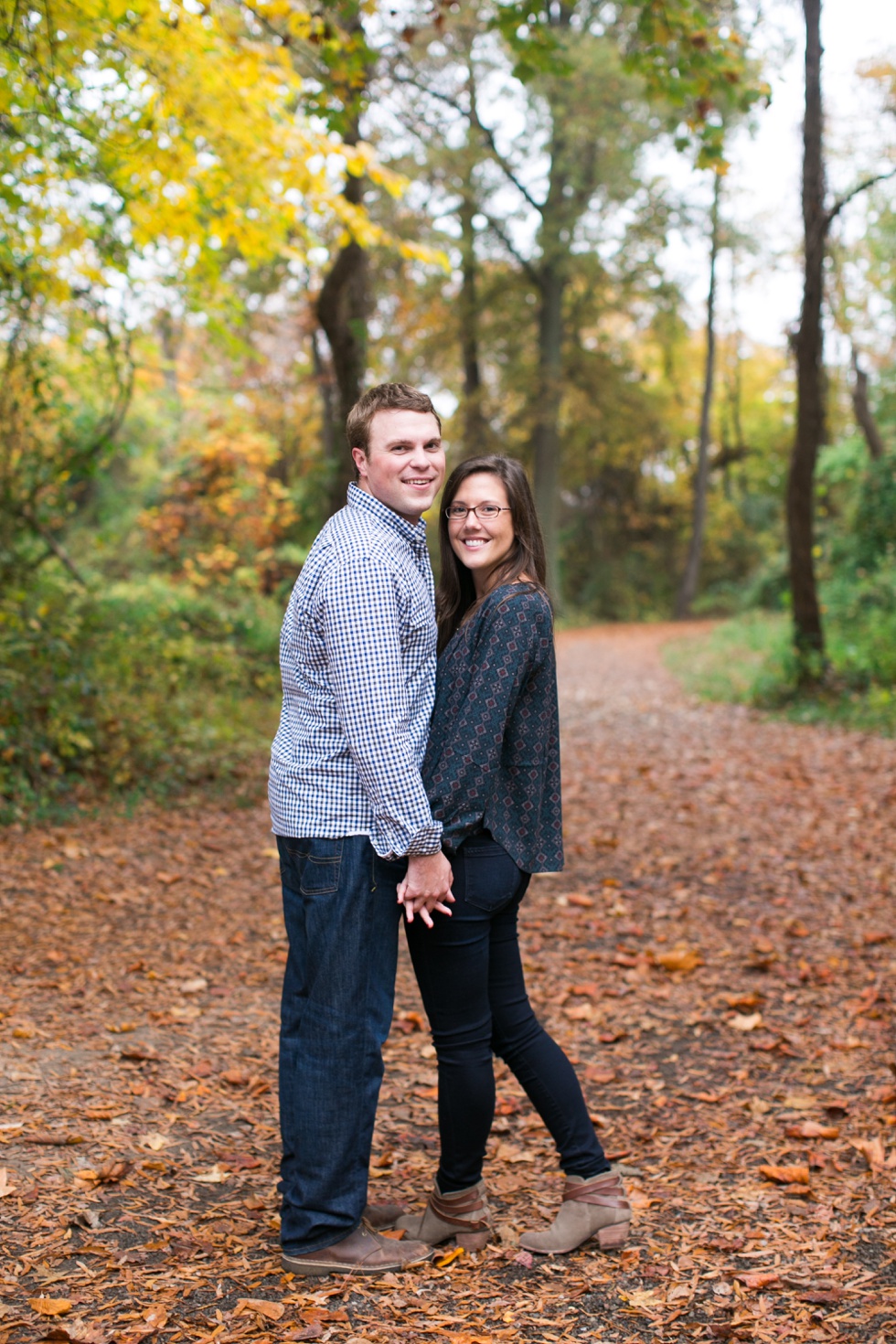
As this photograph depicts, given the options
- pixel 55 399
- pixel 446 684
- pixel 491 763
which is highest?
pixel 55 399

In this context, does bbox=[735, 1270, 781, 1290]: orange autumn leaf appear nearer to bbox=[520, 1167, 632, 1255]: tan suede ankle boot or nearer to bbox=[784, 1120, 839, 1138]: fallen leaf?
bbox=[520, 1167, 632, 1255]: tan suede ankle boot

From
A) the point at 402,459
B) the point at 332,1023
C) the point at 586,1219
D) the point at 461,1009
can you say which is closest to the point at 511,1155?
the point at 586,1219

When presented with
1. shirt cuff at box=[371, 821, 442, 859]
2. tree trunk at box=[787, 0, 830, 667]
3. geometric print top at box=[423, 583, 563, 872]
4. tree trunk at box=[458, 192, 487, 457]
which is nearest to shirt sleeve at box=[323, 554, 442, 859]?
shirt cuff at box=[371, 821, 442, 859]

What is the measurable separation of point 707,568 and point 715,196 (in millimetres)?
10667

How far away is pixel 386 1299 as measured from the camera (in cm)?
245

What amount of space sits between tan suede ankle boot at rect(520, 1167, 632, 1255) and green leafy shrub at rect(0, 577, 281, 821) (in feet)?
Result: 14.1

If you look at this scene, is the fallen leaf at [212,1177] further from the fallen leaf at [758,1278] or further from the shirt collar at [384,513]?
the shirt collar at [384,513]

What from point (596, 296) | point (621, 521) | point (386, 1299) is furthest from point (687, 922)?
point (621, 521)

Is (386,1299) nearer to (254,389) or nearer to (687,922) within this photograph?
(687,922)

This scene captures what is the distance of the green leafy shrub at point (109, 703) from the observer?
251 inches

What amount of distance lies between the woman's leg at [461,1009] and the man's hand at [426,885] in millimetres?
71

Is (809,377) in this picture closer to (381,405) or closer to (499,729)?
(381,405)

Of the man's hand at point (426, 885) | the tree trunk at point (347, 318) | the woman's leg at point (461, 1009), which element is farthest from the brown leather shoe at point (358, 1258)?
the tree trunk at point (347, 318)

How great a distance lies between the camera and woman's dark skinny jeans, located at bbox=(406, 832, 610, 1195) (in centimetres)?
253
